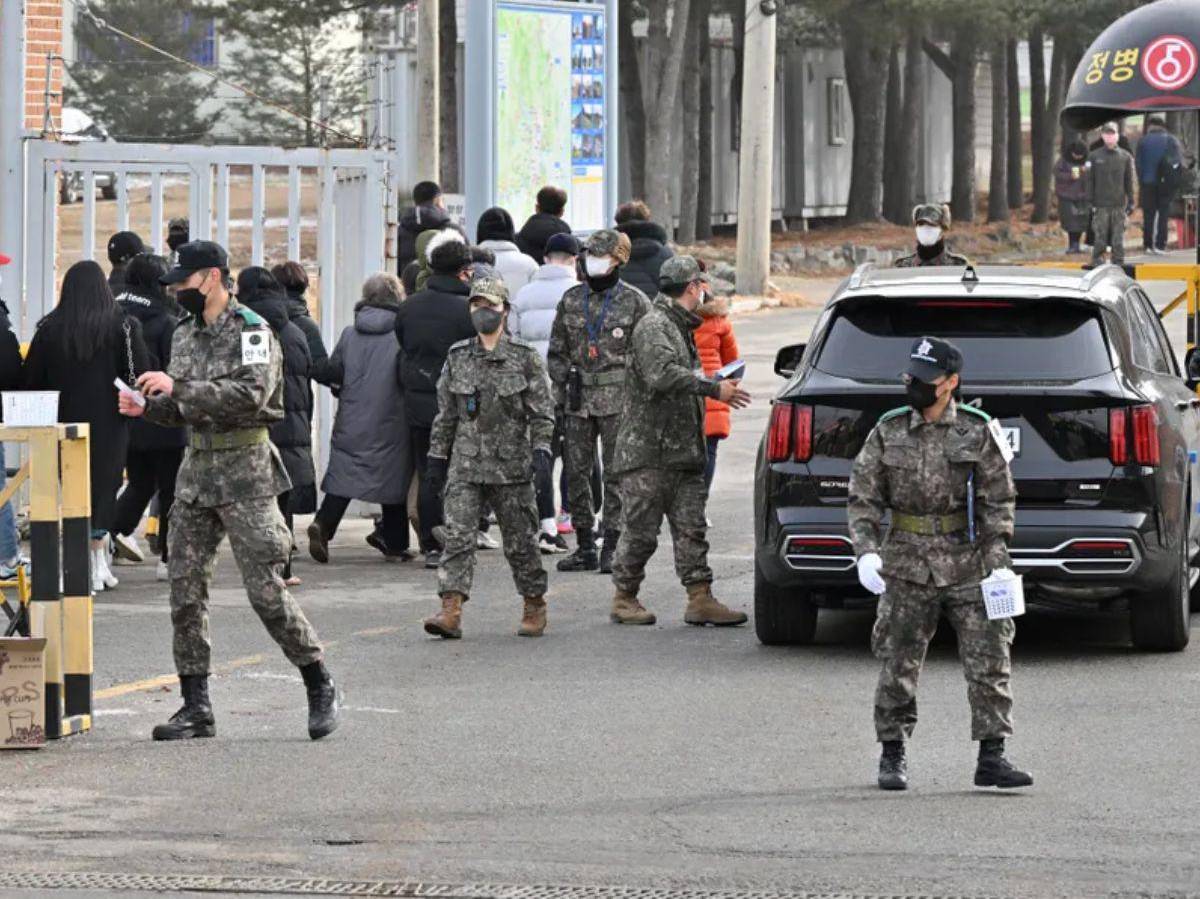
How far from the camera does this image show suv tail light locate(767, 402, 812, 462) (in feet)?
36.5

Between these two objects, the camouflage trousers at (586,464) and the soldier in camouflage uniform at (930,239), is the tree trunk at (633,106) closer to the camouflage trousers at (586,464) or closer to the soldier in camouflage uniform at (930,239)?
the soldier in camouflage uniform at (930,239)

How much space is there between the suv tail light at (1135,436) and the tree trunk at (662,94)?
25.5 metres

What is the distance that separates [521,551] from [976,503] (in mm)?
3734

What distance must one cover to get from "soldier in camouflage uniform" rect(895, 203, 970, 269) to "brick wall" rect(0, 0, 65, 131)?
19.2 feet

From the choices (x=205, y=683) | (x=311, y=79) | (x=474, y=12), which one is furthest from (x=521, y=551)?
(x=311, y=79)

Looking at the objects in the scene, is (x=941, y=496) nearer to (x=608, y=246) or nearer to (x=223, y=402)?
(x=223, y=402)

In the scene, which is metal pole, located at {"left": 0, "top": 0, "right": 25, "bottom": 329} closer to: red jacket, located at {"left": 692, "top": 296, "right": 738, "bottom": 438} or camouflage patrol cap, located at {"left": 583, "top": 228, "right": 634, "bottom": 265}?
camouflage patrol cap, located at {"left": 583, "top": 228, "right": 634, "bottom": 265}

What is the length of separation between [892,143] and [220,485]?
136 feet

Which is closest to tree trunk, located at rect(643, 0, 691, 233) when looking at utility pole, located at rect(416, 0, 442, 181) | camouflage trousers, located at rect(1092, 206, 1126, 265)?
camouflage trousers, located at rect(1092, 206, 1126, 265)

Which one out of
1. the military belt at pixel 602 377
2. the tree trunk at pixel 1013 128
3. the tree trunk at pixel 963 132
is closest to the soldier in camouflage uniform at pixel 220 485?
the military belt at pixel 602 377

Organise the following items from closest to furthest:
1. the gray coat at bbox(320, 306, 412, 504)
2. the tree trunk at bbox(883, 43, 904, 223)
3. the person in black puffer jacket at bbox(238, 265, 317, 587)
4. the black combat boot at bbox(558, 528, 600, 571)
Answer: the person in black puffer jacket at bbox(238, 265, 317, 587) < the black combat boot at bbox(558, 528, 600, 571) < the gray coat at bbox(320, 306, 412, 504) < the tree trunk at bbox(883, 43, 904, 223)

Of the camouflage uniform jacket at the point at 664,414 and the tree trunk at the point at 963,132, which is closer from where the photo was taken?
the camouflage uniform jacket at the point at 664,414

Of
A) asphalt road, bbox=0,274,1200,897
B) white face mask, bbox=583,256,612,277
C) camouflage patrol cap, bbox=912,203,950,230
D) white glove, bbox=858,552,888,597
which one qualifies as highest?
camouflage patrol cap, bbox=912,203,950,230

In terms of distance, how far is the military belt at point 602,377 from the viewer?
45.1ft
